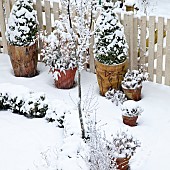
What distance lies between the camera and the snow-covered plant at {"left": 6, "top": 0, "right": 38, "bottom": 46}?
23.4ft

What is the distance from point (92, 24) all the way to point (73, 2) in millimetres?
915

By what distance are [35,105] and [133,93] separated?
1.33 m

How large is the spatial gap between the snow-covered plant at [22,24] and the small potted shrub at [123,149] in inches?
103

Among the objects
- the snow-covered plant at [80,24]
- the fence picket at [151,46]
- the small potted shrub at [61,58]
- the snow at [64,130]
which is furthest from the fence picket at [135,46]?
the small potted shrub at [61,58]

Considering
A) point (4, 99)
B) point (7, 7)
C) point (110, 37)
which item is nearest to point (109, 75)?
point (110, 37)

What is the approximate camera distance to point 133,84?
662 cm

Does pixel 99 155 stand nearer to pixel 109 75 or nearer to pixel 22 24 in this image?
pixel 109 75

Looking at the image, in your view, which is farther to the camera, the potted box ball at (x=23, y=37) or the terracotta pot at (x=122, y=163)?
the potted box ball at (x=23, y=37)

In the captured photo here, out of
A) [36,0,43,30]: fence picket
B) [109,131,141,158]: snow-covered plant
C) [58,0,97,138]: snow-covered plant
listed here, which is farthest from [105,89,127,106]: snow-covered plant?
[36,0,43,30]: fence picket

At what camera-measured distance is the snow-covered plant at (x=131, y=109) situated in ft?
20.1

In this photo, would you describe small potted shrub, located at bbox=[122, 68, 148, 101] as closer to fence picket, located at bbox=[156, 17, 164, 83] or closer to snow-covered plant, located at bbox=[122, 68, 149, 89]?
snow-covered plant, located at bbox=[122, 68, 149, 89]

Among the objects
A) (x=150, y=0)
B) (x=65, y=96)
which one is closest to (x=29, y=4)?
(x=65, y=96)

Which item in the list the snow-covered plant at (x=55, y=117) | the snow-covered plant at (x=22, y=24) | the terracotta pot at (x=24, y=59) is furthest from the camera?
the terracotta pot at (x=24, y=59)

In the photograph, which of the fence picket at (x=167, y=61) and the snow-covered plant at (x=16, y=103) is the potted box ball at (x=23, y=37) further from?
the fence picket at (x=167, y=61)
